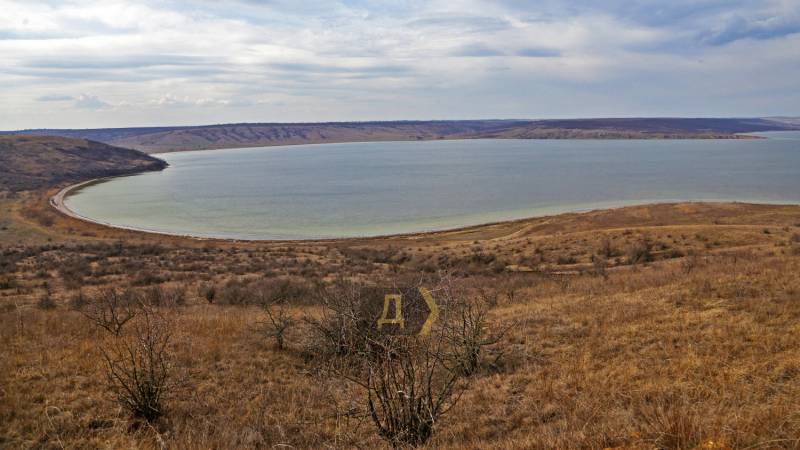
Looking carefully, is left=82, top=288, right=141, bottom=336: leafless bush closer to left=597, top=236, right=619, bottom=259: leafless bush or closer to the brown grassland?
the brown grassland

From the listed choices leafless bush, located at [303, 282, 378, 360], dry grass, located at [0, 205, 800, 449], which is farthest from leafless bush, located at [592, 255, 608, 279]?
leafless bush, located at [303, 282, 378, 360]

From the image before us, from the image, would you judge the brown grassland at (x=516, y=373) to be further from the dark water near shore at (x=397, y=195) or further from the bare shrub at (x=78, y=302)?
the dark water near shore at (x=397, y=195)

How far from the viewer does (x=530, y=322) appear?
1018cm

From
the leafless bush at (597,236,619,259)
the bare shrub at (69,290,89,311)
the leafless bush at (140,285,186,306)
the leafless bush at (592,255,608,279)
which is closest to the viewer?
the bare shrub at (69,290,89,311)

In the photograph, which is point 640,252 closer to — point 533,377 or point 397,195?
point 533,377

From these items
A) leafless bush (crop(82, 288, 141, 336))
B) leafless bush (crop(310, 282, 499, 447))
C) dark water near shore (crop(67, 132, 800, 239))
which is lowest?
dark water near shore (crop(67, 132, 800, 239))

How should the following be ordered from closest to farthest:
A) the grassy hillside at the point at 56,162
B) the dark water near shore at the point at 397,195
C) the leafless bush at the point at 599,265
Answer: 1. the leafless bush at the point at 599,265
2. the dark water near shore at the point at 397,195
3. the grassy hillside at the point at 56,162

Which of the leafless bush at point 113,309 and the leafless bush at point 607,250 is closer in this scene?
the leafless bush at point 113,309

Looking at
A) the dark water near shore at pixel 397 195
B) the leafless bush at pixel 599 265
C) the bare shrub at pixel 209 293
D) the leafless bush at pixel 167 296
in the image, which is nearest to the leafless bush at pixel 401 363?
the leafless bush at pixel 167 296

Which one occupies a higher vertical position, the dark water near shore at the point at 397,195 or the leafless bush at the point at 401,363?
the leafless bush at the point at 401,363

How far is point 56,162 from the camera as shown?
330ft

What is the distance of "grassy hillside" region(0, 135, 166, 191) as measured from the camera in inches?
3342

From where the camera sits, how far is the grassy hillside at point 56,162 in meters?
84.9

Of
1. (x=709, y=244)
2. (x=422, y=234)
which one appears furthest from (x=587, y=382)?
(x=422, y=234)
